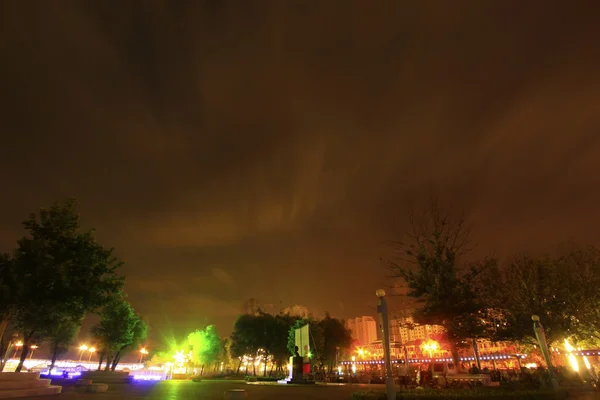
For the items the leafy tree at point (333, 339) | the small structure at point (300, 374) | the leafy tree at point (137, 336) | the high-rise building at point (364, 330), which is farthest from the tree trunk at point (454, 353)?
the high-rise building at point (364, 330)

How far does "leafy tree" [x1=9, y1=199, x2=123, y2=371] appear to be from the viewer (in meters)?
18.9

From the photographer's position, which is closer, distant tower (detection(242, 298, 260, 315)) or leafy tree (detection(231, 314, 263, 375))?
leafy tree (detection(231, 314, 263, 375))

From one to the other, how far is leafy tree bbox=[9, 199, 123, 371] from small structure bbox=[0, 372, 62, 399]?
14.4 feet

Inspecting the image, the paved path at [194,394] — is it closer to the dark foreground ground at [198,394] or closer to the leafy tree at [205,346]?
the dark foreground ground at [198,394]

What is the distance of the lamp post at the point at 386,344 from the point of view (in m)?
12.1

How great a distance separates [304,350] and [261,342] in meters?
28.6

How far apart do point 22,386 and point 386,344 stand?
16.9 meters

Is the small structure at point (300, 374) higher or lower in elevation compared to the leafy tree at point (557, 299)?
lower

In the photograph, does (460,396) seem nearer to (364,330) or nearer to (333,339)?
(333,339)

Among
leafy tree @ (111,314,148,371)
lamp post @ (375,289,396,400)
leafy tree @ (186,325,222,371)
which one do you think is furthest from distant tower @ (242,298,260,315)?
lamp post @ (375,289,396,400)

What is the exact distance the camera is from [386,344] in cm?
1362

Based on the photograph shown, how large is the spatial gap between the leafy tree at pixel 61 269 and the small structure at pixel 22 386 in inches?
172

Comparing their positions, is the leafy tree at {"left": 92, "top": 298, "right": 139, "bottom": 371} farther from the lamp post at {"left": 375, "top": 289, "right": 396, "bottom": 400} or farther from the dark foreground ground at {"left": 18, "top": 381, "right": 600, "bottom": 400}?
the lamp post at {"left": 375, "top": 289, "right": 396, "bottom": 400}

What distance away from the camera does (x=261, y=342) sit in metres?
61.5
